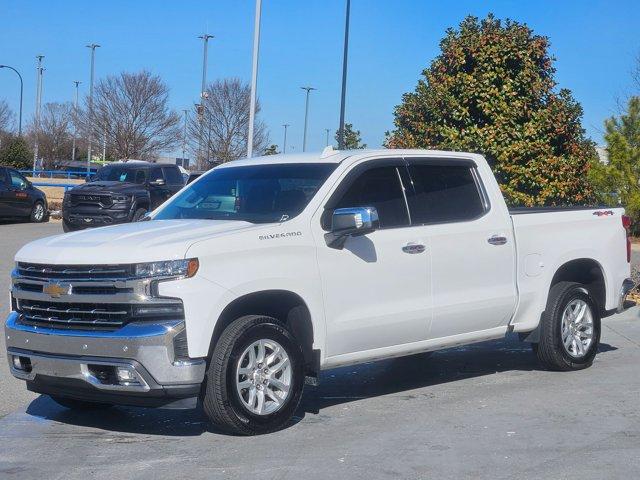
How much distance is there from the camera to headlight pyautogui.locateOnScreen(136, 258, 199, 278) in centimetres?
616

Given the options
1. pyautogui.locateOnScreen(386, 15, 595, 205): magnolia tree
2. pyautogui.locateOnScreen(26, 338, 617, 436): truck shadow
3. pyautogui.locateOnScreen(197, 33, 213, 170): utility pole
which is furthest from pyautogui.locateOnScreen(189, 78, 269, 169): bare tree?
pyautogui.locateOnScreen(26, 338, 617, 436): truck shadow

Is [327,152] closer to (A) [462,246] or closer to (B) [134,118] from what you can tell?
(A) [462,246]

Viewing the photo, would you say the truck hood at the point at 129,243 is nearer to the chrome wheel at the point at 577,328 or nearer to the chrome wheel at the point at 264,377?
the chrome wheel at the point at 264,377

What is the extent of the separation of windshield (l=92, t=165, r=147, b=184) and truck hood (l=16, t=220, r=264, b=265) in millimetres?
17330

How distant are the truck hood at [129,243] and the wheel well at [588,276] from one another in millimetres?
3459

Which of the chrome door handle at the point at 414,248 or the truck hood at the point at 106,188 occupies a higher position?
the truck hood at the point at 106,188

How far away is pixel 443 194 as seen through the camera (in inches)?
315

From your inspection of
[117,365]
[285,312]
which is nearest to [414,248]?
[285,312]

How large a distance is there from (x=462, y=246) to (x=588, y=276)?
78.6 inches

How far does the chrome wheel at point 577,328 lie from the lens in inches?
347

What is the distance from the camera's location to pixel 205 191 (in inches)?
313

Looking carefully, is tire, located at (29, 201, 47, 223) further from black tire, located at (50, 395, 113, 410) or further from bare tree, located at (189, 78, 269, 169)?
black tire, located at (50, 395, 113, 410)

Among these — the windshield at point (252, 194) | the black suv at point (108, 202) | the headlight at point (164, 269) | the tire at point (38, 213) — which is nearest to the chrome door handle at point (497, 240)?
the windshield at point (252, 194)

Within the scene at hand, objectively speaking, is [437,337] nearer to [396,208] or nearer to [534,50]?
[396,208]
